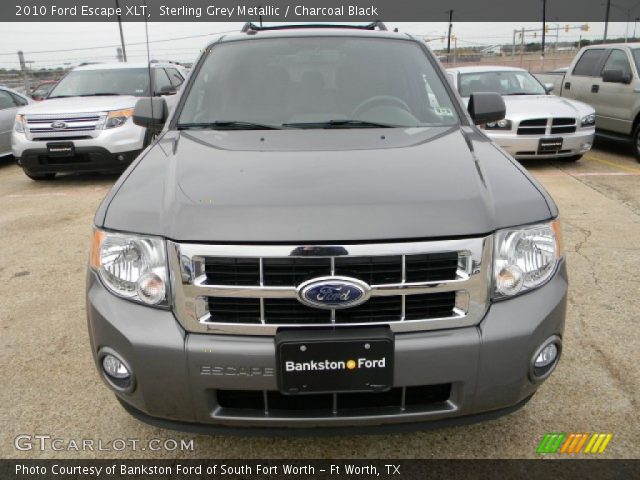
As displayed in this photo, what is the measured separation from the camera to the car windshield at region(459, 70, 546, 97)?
930 centimetres

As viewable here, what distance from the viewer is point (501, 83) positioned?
9.45 meters

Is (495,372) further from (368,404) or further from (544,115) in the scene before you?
(544,115)

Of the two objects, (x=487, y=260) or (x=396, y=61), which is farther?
(x=396, y=61)

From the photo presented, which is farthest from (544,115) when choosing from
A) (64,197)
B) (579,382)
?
(64,197)

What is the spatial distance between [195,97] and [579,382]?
8.40ft

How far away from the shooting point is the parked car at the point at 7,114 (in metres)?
9.61

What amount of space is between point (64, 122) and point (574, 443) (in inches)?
286

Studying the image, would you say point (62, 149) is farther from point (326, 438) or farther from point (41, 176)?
point (326, 438)

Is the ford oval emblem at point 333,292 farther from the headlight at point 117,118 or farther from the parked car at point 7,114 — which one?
the parked car at point 7,114

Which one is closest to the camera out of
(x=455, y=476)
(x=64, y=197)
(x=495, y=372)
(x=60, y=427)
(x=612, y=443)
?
(x=495, y=372)

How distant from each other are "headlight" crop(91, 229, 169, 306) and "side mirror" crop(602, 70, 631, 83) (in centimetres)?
893

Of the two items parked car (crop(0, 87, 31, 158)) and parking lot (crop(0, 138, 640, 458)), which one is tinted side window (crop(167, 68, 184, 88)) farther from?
parking lot (crop(0, 138, 640, 458))

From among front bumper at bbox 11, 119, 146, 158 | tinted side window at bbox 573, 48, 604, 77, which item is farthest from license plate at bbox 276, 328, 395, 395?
tinted side window at bbox 573, 48, 604, 77

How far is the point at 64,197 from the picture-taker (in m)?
7.17
